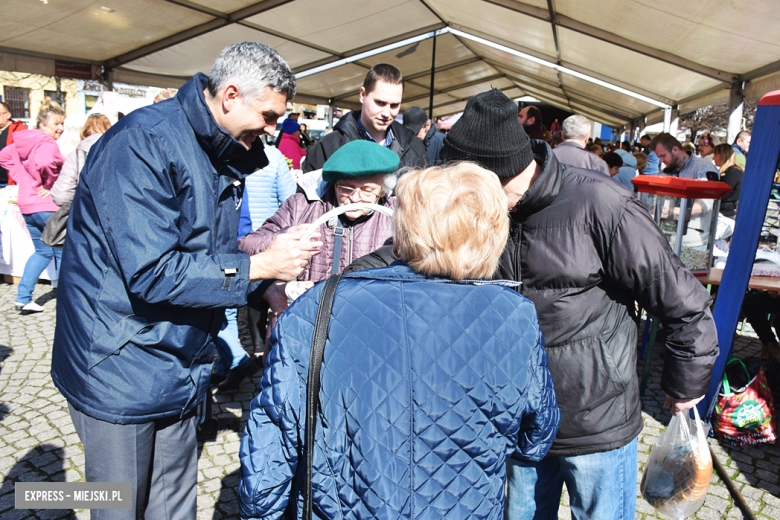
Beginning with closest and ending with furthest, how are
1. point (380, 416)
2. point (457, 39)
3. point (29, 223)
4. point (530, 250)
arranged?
point (380, 416) → point (530, 250) → point (29, 223) → point (457, 39)

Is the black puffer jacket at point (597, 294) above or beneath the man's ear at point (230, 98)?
beneath

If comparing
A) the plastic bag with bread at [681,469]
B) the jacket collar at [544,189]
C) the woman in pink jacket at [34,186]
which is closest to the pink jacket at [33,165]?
the woman in pink jacket at [34,186]

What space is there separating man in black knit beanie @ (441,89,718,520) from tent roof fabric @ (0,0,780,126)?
12.9 ft

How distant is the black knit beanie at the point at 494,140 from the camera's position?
1.48 meters

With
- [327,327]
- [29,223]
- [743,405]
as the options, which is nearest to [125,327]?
[327,327]

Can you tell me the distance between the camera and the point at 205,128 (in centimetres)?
156

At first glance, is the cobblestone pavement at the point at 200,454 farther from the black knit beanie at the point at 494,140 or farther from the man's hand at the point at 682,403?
the black knit beanie at the point at 494,140

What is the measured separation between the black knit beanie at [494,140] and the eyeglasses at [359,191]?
0.65 m

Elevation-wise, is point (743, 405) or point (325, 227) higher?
point (325, 227)

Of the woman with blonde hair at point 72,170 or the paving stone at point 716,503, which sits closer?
the paving stone at point 716,503

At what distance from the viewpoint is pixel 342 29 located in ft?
28.0

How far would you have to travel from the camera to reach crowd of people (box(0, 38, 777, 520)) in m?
1.08

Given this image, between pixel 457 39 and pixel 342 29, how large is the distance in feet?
9.63

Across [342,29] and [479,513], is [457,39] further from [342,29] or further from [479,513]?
[479,513]
